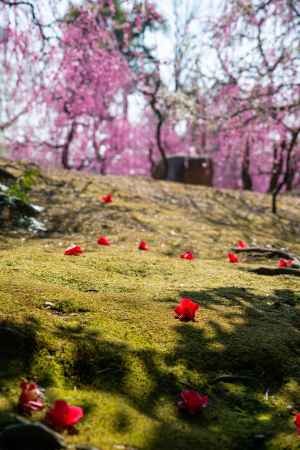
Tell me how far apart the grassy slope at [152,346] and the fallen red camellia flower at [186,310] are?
0.07 metres

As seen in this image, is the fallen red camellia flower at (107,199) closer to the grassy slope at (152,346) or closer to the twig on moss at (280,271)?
the grassy slope at (152,346)

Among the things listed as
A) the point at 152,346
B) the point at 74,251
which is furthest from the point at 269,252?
the point at 152,346

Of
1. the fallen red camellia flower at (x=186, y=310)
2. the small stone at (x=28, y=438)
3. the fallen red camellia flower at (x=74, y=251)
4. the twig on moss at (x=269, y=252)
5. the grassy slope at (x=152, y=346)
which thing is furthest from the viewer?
the twig on moss at (x=269, y=252)

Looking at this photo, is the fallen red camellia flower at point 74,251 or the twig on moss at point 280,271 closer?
the fallen red camellia flower at point 74,251

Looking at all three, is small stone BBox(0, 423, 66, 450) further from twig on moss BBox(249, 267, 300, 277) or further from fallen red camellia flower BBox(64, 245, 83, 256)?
twig on moss BBox(249, 267, 300, 277)

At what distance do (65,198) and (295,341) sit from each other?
290 inches

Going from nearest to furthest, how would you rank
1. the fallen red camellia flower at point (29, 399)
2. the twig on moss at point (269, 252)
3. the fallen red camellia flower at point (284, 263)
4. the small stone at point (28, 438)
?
the small stone at point (28, 438) → the fallen red camellia flower at point (29, 399) → the fallen red camellia flower at point (284, 263) → the twig on moss at point (269, 252)

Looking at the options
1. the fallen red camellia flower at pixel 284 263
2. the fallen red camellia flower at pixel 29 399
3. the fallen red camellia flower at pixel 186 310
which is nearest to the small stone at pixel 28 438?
the fallen red camellia flower at pixel 29 399

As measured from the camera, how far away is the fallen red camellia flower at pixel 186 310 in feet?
13.4

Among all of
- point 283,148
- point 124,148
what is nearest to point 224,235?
point 283,148

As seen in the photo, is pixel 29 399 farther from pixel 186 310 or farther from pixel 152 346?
pixel 186 310

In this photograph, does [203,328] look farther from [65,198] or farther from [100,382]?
[65,198]

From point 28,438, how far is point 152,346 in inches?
55.2

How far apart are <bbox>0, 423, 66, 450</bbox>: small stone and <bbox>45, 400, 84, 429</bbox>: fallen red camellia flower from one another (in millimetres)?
120
